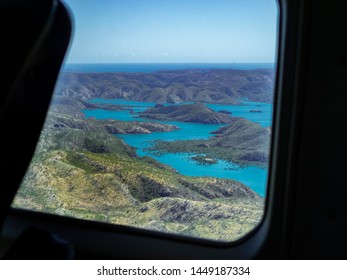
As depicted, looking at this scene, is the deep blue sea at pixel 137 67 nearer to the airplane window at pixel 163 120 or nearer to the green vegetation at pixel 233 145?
the airplane window at pixel 163 120

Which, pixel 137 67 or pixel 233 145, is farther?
pixel 137 67

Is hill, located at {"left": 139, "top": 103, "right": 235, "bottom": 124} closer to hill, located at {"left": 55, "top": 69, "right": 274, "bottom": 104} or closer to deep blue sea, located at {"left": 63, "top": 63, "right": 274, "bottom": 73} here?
hill, located at {"left": 55, "top": 69, "right": 274, "bottom": 104}

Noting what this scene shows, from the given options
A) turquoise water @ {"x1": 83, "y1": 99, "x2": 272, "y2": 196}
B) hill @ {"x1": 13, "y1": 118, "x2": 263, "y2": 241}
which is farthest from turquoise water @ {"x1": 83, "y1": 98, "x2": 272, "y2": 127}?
hill @ {"x1": 13, "y1": 118, "x2": 263, "y2": 241}

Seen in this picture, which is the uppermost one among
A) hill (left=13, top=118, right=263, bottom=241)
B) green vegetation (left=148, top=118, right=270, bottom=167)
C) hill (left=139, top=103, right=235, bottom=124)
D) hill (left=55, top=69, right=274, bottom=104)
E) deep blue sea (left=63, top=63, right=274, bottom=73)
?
deep blue sea (left=63, top=63, right=274, bottom=73)

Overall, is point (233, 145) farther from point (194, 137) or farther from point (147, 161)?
point (147, 161)

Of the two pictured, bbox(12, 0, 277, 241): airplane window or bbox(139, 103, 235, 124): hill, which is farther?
bbox(139, 103, 235, 124): hill

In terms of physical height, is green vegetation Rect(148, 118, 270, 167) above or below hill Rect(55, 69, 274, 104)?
below

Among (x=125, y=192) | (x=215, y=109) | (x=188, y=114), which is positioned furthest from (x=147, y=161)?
(x=215, y=109)

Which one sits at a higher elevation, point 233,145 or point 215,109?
point 215,109
